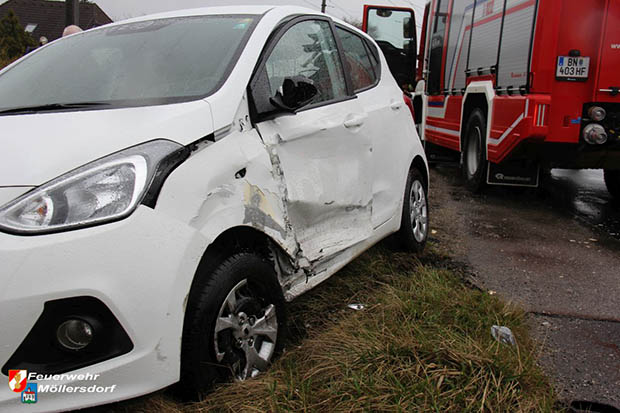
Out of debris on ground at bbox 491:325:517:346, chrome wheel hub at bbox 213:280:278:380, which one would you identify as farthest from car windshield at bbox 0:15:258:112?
debris on ground at bbox 491:325:517:346

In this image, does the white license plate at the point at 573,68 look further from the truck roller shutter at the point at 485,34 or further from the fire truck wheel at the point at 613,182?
the fire truck wheel at the point at 613,182

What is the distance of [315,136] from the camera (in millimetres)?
2959

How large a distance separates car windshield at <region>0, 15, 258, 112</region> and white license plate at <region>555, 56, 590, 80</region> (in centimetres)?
379

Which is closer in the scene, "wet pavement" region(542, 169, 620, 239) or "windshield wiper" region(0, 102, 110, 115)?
"windshield wiper" region(0, 102, 110, 115)

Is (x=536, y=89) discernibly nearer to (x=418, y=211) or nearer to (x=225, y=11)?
(x=418, y=211)

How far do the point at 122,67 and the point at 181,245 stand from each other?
4.07 ft

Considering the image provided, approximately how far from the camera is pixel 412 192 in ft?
14.3

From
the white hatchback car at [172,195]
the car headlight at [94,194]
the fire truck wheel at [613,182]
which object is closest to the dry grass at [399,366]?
the white hatchback car at [172,195]

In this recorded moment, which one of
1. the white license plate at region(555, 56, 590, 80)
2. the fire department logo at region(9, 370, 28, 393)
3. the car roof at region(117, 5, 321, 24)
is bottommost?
the fire department logo at region(9, 370, 28, 393)

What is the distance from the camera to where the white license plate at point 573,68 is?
558 cm

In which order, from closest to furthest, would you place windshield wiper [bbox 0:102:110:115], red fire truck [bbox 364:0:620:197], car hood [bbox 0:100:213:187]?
car hood [bbox 0:100:213:187] < windshield wiper [bbox 0:102:110:115] < red fire truck [bbox 364:0:620:197]

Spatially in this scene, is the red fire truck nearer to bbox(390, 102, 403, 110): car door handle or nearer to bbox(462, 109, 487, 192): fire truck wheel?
bbox(462, 109, 487, 192): fire truck wheel

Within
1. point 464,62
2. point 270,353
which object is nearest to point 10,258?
point 270,353

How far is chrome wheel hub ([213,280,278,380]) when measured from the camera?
224 centimetres
